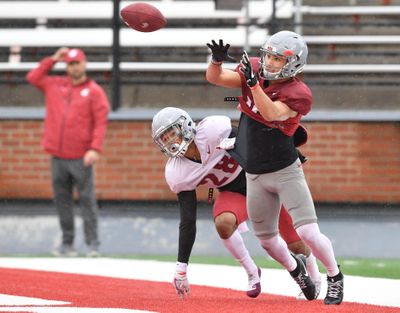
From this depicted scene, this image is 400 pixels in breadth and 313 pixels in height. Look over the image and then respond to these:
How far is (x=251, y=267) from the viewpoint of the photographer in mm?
8750

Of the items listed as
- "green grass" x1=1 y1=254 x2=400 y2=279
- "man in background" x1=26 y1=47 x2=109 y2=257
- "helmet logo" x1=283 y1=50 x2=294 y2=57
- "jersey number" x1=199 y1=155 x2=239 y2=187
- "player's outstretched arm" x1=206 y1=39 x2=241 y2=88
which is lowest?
"green grass" x1=1 y1=254 x2=400 y2=279

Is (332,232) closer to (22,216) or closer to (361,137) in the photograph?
(361,137)

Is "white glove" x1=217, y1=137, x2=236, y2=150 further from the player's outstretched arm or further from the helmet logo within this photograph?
the helmet logo

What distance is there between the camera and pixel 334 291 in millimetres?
7934

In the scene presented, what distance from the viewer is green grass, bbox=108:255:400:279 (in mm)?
11125

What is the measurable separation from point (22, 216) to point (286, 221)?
577cm

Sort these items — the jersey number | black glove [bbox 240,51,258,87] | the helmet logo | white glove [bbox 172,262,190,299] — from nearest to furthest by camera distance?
black glove [bbox 240,51,258,87]
the helmet logo
white glove [bbox 172,262,190,299]
the jersey number

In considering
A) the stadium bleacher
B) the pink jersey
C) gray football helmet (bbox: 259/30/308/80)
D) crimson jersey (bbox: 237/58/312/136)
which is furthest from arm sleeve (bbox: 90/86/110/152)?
gray football helmet (bbox: 259/30/308/80)

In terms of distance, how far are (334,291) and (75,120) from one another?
214 inches

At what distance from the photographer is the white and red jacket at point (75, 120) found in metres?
12.8

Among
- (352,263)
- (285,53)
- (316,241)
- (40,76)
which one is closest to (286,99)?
(285,53)

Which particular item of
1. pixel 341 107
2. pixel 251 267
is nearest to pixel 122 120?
pixel 341 107

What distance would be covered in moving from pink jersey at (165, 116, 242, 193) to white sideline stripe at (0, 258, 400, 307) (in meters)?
1.05

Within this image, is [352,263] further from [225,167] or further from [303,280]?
[303,280]
